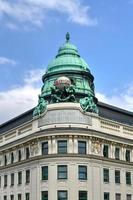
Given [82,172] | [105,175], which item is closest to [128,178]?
[105,175]

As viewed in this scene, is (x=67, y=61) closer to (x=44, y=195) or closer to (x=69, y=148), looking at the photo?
(x=69, y=148)

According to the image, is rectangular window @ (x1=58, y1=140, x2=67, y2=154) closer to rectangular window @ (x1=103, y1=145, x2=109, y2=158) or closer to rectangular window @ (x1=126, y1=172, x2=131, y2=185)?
rectangular window @ (x1=103, y1=145, x2=109, y2=158)

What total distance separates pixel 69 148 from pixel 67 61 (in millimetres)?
17949

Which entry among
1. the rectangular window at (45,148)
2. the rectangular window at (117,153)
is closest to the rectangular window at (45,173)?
the rectangular window at (45,148)

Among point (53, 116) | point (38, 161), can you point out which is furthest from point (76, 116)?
point (38, 161)

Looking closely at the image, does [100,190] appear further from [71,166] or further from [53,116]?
[53,116]

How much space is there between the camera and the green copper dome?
85.8 m

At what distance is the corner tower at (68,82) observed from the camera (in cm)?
7819

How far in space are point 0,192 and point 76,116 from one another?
21.9m

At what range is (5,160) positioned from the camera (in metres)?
89.1

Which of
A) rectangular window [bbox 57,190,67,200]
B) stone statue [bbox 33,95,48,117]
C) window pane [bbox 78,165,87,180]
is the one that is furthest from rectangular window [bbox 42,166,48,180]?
stone statue [bbox 33,95,48,117]

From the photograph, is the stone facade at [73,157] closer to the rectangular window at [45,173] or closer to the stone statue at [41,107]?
the rectangular window at [45,173]

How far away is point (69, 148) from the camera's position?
75125 mm

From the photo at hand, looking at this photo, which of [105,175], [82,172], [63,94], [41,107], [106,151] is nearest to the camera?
[82,172]
